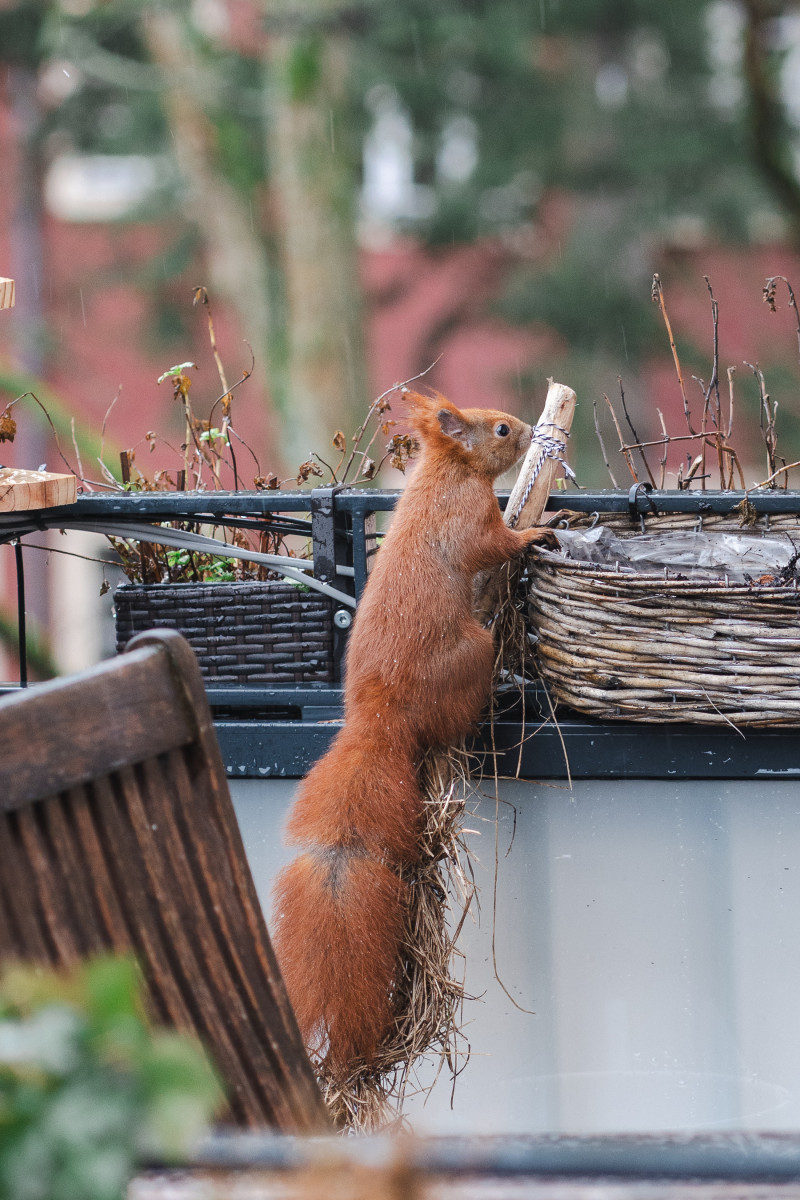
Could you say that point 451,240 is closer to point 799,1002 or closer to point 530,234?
point 530,234

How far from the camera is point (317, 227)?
25.1 ft

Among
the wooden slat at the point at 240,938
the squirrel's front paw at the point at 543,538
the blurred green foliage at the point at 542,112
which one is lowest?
the wooden slat at the point at 240,938

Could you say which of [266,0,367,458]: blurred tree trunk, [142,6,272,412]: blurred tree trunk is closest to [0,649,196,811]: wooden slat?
[266,0,367,458]: blurred tree trunk

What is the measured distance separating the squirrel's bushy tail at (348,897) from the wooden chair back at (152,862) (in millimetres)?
375

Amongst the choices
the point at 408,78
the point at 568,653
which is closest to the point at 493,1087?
the point at 568,653

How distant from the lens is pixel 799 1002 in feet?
5.72

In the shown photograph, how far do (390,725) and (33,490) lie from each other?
601mm

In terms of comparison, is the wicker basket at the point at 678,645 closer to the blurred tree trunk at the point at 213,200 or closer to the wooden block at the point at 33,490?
the wooden block at the point at 33,490

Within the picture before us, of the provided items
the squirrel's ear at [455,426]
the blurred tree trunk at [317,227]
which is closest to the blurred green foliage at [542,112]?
the blurred tree trunk at [317,227]

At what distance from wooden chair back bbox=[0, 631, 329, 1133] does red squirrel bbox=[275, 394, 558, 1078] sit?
39cm

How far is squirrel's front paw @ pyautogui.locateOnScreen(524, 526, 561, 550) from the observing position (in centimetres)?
171

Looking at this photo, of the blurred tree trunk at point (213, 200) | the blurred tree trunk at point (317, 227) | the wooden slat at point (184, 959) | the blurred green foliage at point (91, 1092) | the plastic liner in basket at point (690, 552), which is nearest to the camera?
the blurred green foliage at point (91, 1092)

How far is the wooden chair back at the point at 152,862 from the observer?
0.87 metres

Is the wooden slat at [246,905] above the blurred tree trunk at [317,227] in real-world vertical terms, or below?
below
